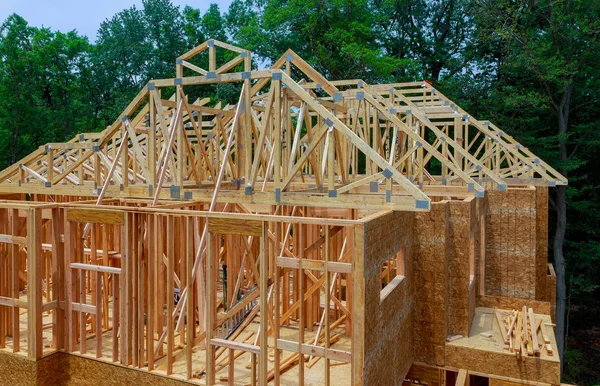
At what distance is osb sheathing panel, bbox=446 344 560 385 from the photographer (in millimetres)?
8977

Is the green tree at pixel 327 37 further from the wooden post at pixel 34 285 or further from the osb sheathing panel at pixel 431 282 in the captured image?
the wooden post at pixel 34 285

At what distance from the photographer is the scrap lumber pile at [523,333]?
9.26 meters

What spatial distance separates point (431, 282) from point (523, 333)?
7.72ft

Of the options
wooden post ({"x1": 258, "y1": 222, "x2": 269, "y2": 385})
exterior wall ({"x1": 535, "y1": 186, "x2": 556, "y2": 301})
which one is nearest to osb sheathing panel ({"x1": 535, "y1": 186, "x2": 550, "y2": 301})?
exterior wall ({"x1": 535, "y1": 186, "x2": 556, "y2": 301})

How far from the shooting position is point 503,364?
9297mm

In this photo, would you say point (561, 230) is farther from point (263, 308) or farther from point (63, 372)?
point (63, 372)

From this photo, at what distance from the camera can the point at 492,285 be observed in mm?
14195

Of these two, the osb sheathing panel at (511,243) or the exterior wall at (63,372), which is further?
the osb sheathing panel at (511,243)

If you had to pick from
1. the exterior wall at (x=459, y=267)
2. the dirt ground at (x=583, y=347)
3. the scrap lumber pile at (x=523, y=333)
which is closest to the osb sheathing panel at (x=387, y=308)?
the exterior wall at (x=459, y=267)

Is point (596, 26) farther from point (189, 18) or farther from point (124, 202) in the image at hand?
point (189, 18)

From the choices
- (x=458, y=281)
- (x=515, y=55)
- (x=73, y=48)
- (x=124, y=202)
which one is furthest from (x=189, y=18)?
(x=458, y=281)

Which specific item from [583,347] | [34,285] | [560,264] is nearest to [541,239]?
[560,264]

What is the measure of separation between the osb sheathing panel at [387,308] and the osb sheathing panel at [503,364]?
896 mm

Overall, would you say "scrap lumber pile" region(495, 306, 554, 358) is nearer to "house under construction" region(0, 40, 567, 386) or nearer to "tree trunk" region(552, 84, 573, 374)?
"house under construction" region(0, 40, 567, 386)
